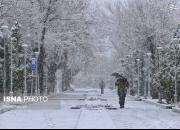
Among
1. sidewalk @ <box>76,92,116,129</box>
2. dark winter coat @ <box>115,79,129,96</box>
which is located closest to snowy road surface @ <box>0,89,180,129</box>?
sidewalk @ <box>76,92,116,129</box>

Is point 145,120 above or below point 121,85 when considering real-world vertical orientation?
below

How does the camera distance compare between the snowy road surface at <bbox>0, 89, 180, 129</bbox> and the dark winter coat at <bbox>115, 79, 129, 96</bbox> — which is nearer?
the snowy road surface at <bbox>0, 89, 180, 129</bbox>

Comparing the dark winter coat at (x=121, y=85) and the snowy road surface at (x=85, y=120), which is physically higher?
the dark winter coat at (x=121, y=85)

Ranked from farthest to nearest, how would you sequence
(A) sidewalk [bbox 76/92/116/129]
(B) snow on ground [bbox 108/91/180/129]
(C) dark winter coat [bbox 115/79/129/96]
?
1. (C) dark winter coat [bbox 115/79/129/96]
2. (B) snow on ground [bbox 108/91/180/129]
3. (A) sidewalk [bbox 76/92/116/129]

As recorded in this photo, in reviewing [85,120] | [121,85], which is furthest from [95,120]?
[121,85]

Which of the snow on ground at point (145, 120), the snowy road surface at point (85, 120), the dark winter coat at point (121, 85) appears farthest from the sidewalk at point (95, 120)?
the dark winter coat at point (121, 85)

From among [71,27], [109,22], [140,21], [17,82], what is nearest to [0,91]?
[17,82]

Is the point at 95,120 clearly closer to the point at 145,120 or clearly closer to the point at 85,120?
the point at 85,120

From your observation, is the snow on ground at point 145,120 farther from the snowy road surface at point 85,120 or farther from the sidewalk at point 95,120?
the sidewalk at point 95,120

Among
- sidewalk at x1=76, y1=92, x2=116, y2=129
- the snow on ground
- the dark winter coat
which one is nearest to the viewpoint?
sidewalk at x1=76, y1=92, x2=116, y2=129

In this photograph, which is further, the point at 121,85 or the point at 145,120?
the point at 121,85

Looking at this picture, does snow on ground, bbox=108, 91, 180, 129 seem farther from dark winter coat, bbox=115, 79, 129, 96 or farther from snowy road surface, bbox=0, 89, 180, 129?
dark winter coat, bbox=115, 79, 129, 96

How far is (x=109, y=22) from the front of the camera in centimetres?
8838

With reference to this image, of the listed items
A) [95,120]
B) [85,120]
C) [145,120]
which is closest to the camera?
[85,120]
